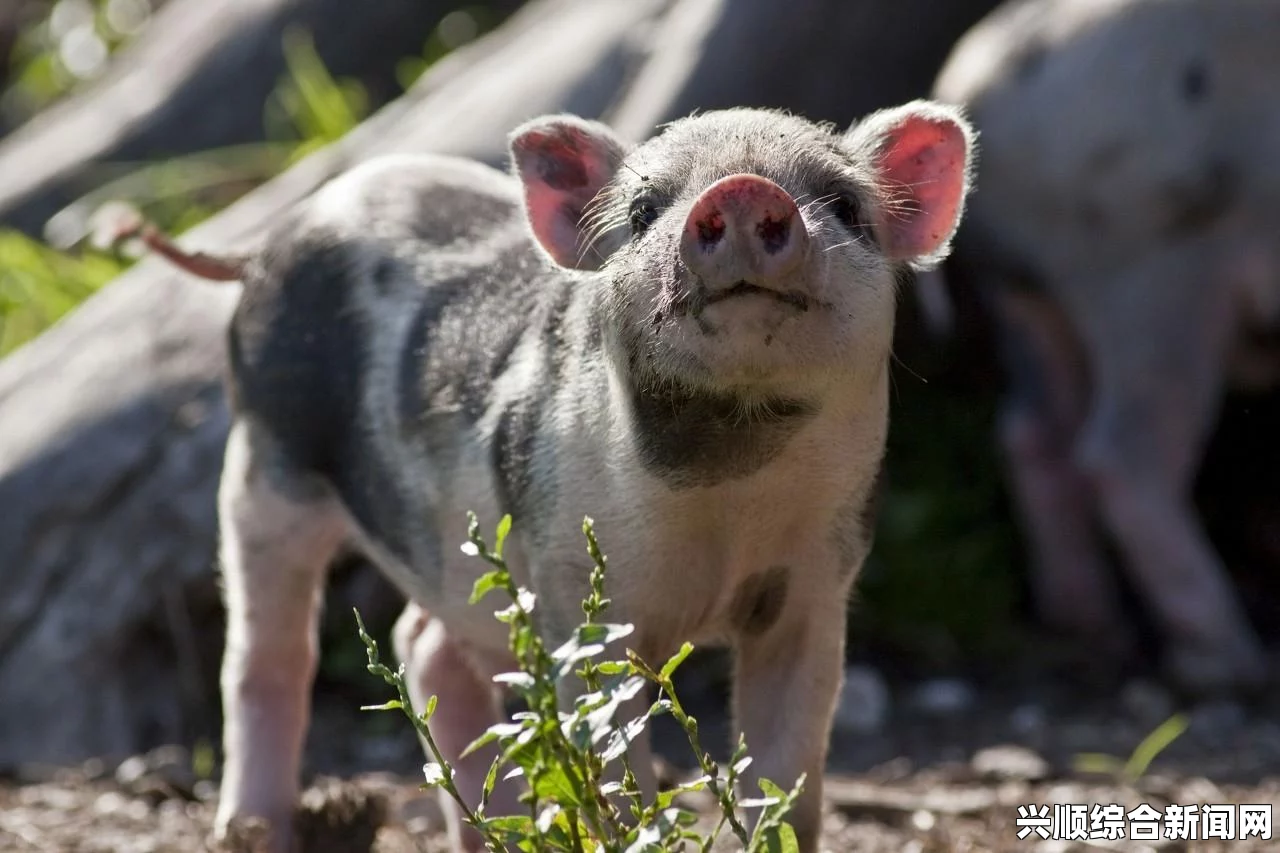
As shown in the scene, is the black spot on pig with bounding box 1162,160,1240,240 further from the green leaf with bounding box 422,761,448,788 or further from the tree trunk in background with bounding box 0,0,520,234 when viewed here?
the green leaf with bounding box 422,761,448,788

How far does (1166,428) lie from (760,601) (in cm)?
303

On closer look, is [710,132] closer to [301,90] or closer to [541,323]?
[541,323]

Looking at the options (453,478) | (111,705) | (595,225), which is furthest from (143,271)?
(595,225)

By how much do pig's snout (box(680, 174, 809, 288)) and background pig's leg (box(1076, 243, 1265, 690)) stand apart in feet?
11.5

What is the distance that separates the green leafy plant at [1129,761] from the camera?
16.3 feet

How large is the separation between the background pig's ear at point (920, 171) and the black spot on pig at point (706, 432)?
438mm

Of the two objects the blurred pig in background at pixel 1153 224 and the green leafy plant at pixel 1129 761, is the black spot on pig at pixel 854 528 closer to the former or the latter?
the green leafy plant at pixel 1129 761

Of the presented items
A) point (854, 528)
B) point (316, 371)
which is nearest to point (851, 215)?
point (854, 528)

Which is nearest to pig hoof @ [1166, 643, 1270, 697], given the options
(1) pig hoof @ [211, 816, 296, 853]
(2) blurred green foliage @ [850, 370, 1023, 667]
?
(2) blurred green foliage @ [850, 370, 1023, 667]

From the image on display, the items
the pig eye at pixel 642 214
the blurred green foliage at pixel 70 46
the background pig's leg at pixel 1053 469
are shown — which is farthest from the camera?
the blurred green foliage at pixel 70 46

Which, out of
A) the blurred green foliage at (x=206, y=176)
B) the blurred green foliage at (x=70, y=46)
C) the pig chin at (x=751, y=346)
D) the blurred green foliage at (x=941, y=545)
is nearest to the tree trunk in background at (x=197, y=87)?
the blurred green foliage at (x=206, y=176)

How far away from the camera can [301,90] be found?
25.4ft

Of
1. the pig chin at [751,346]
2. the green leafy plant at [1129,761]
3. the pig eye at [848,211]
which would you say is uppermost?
the pig eye at [848,211]

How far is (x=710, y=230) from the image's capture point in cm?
283
